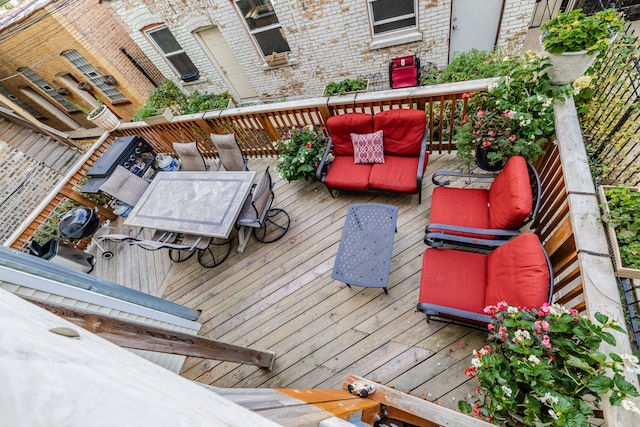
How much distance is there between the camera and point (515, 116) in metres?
2.26

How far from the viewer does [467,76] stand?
12.7 feet

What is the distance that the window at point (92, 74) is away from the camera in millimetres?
6932

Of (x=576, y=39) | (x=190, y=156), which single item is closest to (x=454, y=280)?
(x=576, y=39)

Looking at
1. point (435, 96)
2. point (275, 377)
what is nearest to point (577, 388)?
point (275, 377)

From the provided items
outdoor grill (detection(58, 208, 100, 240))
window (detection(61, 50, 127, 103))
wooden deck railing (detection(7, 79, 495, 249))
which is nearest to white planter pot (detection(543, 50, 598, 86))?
wooden deck railing (detection(7, 79, 495, 249))

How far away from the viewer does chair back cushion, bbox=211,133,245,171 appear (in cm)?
354

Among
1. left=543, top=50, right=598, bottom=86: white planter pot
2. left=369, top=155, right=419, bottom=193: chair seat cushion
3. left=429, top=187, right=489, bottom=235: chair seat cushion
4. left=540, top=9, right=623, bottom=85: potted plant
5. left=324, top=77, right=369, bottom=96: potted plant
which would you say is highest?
left=540, top=9, right=623, bottom=85: potted plant

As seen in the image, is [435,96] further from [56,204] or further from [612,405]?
[56,204]

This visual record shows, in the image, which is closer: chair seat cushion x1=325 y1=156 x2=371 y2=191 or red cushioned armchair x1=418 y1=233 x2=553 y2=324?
red cushioned armchair x1=418 y1=233 x2=553 y2=324

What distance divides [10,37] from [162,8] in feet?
14.3

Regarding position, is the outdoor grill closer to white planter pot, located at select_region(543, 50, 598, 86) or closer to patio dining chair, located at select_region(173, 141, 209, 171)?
patio dining chair, located at select_region(173, 141, 209, 171)

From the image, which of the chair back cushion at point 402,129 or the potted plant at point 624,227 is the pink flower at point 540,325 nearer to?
the potted plant at point 624,227

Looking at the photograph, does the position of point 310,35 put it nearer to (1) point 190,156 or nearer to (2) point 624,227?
(1) point 190,156

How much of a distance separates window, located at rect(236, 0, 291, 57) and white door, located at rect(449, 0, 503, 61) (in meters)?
3.03
